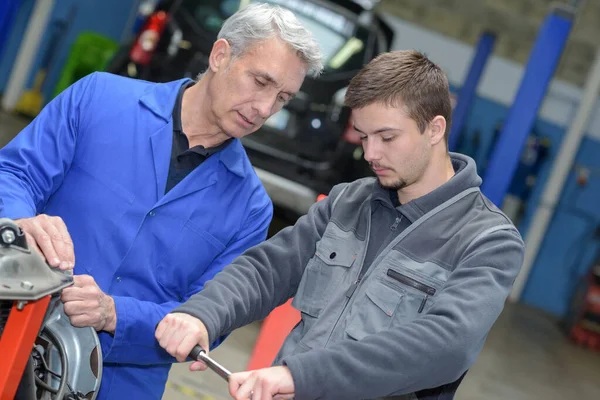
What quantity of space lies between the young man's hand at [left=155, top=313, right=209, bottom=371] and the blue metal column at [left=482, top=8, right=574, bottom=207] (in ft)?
12.3

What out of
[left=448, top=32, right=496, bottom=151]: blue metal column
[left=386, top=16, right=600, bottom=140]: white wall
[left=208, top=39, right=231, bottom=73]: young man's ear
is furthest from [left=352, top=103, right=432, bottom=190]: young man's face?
[left=386, top=16, right=600, bottom=140]: white wall

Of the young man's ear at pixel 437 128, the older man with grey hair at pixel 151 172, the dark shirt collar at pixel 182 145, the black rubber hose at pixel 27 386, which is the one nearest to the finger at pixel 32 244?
the black rubber hose at pixel 27 386

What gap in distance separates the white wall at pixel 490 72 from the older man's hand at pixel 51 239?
31.1ft

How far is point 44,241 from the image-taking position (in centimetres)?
169

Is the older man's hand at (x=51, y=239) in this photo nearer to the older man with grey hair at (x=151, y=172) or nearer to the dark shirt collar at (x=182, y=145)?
the older man with grey hair at (x=151, y=172)

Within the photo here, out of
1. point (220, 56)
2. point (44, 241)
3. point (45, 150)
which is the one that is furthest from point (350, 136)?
point (44, 241)

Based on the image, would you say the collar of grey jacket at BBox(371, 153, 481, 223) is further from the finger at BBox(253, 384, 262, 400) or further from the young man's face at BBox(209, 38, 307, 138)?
the finger at BBox(253, 384, 262, 400)

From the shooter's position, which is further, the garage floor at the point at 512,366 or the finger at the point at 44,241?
the garage floor at the point at 512,366

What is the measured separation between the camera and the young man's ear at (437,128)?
185cm

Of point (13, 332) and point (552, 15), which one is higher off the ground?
point (552, 15)

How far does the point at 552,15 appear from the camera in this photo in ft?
→ 17.0

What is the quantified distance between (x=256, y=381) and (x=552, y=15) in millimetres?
4278

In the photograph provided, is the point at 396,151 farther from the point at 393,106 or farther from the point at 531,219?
the point at 531,219

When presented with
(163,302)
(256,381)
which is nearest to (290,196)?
(163,302)
